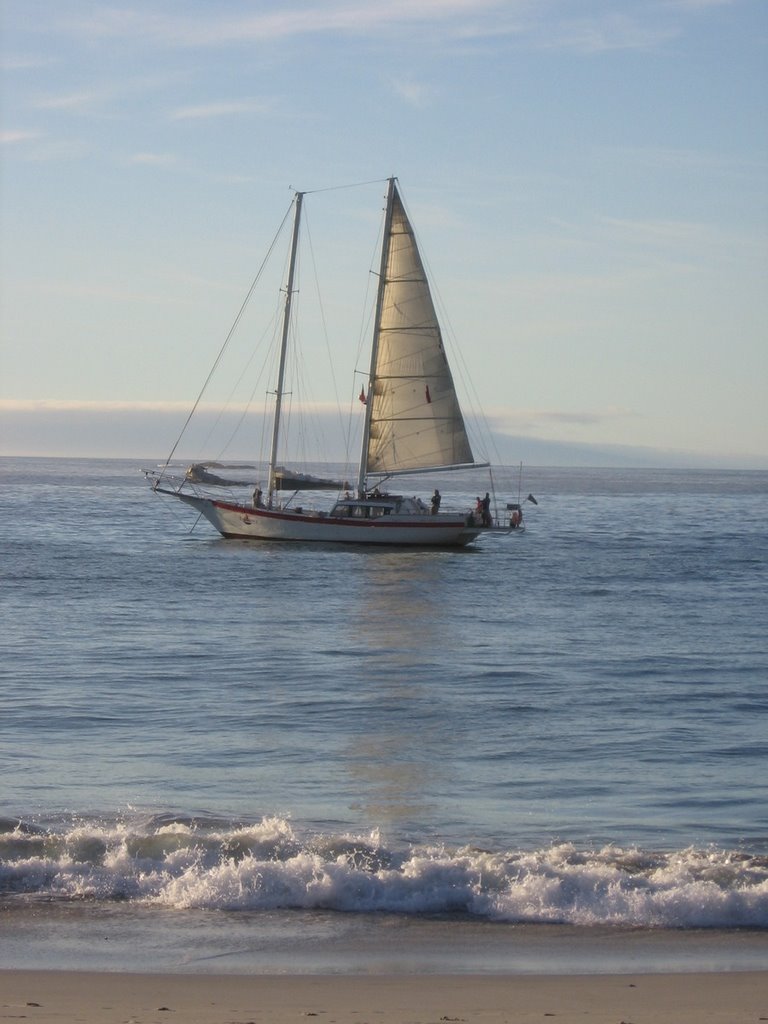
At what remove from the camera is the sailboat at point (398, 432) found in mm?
57438

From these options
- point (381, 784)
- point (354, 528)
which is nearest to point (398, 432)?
point (354, 528)

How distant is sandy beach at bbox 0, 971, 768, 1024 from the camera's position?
891cm

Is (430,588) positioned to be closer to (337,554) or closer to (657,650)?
(337,554)

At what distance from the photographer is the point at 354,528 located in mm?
56812

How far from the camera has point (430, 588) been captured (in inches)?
1774

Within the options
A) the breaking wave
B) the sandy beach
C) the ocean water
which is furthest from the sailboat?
the sandy beach

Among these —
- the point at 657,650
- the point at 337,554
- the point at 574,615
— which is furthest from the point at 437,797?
the point at 337,554

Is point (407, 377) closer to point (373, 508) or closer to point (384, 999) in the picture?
point (373, 508)

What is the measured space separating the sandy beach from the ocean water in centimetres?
42

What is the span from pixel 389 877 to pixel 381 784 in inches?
169

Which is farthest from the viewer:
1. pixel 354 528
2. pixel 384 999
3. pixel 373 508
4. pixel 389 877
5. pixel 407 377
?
pixel 407 377

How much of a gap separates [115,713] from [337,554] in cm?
3535

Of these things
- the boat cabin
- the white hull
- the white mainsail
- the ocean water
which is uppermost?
the white mainsail

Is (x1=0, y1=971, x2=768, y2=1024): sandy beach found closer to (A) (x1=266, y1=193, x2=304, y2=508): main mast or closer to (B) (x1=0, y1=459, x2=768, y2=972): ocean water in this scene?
(B) (x1=0, y1=459, x2=768, y2=972): ocean water
